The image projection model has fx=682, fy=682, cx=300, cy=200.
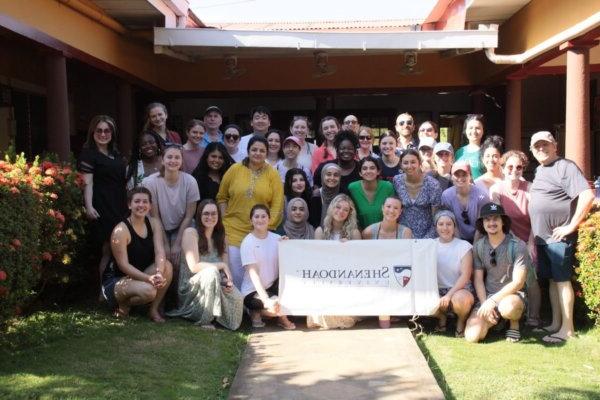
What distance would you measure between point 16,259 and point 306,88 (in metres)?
8.52

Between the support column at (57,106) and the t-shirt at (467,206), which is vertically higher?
the support column at (57,106)

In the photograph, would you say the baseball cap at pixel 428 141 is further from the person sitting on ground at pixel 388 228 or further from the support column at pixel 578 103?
the support column at pixel 578 103

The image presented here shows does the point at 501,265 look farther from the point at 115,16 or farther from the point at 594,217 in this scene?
the point at 115,16

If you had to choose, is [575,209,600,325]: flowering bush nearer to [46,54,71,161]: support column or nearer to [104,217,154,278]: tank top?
[104,217,154,278]: tank top

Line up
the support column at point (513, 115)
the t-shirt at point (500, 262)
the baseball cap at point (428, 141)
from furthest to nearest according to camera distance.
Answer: the support column at point (513, 115)
the baseball cap at point (428, 141)
the t-shirt at point (500, 262)

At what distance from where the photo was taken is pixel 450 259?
20.1ft

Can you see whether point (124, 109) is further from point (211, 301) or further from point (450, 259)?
point (450, 259)

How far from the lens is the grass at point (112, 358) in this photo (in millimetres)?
4457

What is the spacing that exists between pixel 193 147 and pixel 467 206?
301 centimetres

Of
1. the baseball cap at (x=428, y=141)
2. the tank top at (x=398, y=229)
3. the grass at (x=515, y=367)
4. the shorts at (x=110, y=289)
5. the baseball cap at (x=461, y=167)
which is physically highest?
the baseball cap at (x=428, y=141)

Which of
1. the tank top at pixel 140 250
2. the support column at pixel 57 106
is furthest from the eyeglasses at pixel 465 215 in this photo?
the support column at pixel 57 106

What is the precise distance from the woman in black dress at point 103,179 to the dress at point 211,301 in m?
1.04

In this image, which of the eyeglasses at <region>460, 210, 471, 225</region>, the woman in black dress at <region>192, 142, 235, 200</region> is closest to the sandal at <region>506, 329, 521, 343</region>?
the eyeglasses at <region>460, 210, 471, 225</region>

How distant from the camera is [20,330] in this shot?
5691mm
